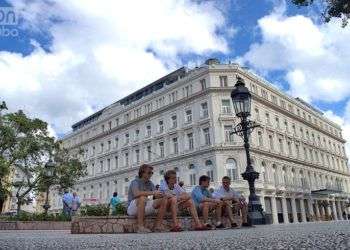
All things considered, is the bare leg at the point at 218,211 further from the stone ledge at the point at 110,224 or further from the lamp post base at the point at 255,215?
the lamp post base at the point at 255,215

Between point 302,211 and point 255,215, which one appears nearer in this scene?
point 255,215

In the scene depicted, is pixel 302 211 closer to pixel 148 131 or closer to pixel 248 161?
pixel 148 131

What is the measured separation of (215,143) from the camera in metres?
36.3

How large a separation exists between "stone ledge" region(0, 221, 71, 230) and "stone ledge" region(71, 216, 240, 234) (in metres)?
8.87

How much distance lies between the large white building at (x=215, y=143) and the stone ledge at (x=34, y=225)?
69.1 ft

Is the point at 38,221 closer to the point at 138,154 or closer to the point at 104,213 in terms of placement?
the point at 104,213

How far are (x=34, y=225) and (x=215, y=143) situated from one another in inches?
894

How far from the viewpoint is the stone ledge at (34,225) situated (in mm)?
15495

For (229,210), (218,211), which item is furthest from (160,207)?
(229,210)

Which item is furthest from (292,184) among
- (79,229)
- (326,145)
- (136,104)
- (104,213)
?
(79,229)

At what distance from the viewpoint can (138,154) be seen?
45.7 metres

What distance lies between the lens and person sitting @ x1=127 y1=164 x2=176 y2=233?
20.1ft

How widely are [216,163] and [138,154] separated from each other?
1301 centimetres

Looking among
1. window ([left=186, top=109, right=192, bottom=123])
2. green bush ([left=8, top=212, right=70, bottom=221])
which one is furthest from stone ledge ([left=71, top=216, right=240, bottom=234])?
window ([left=186, top=109, right=192, bottom=123])
